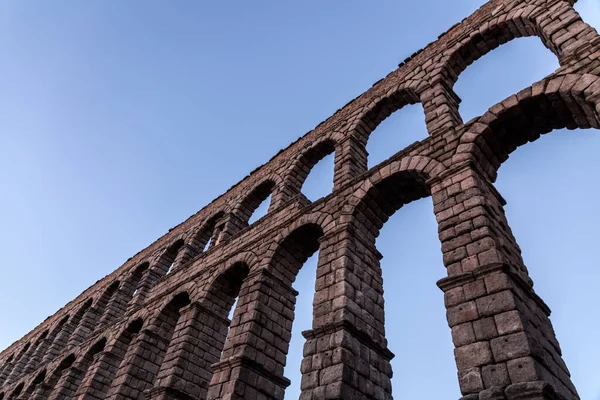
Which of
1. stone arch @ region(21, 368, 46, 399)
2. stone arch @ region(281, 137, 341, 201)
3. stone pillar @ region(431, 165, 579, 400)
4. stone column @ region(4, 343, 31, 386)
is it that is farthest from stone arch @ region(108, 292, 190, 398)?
stone column @ region(4, 343, 31, 386)

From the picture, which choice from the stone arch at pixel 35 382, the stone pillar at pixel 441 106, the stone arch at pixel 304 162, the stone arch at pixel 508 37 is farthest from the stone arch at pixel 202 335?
the stone arch at pixel 35 382

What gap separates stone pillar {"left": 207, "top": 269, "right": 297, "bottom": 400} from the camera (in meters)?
7.21

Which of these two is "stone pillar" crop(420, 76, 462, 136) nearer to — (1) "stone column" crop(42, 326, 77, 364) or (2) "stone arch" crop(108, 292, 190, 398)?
(2) "stone arch" crop(108, 292, 190, 398)

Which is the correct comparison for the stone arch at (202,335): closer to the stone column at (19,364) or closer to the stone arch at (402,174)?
the stone arch at (402,174)

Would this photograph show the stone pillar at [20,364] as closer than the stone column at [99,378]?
No

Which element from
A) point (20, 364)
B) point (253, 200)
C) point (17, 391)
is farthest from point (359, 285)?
point (20, 364)

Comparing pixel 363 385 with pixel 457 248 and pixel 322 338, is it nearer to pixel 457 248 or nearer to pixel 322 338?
pixel 322 338

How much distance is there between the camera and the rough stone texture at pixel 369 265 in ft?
16.4

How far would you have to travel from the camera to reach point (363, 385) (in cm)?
591

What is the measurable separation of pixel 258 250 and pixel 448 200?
16.3ft

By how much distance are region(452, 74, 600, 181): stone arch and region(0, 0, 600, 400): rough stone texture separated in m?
0.02

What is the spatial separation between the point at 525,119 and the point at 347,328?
5.04m

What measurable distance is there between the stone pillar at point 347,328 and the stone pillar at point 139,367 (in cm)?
629

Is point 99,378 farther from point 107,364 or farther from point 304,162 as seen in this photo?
point 304,162
